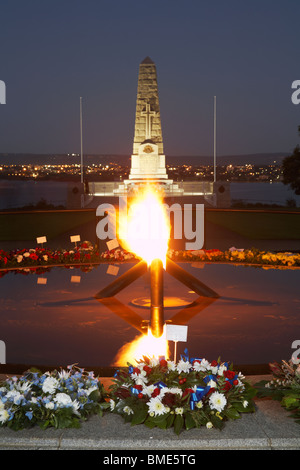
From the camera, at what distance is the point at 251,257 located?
14.8 m

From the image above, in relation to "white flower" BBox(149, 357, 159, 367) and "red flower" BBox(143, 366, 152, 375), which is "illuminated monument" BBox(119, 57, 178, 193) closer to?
"white flower" BBox(149, 357, 159, 367)

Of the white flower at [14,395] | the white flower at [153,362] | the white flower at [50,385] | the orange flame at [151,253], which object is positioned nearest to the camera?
the white flower at [14,395]

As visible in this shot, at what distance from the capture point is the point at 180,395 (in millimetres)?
5133

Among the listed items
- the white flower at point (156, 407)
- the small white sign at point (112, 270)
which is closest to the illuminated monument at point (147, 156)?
the small white sign at point (112, 270)

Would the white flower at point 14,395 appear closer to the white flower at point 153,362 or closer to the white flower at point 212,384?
the white flower at point 153,362

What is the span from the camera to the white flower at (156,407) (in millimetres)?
5008

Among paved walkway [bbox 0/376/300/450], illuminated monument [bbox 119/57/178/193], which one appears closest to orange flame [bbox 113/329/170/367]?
paved walkway [bbox 0/376/300/450]

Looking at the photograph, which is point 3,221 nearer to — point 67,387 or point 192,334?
point 192,334

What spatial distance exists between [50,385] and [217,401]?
55.6 inches

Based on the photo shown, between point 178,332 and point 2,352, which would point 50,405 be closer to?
point 178,332

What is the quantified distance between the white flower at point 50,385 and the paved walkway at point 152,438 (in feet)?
1.06

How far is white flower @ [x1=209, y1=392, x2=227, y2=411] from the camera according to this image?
5039 mm

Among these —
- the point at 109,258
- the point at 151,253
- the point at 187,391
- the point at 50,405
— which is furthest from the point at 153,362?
the point at 109,258

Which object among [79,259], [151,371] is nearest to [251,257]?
[79,259]
